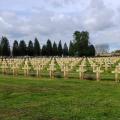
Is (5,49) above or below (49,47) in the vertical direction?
below

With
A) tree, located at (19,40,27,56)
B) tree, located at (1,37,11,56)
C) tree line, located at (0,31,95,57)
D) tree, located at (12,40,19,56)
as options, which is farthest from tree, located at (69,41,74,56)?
tree, located at (1,37,11,56)

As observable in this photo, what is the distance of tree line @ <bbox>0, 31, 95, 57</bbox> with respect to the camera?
118 metres

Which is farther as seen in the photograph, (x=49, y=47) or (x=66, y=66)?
(x=49, y=47)

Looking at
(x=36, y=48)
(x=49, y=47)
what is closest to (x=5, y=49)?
(x=36, y=48)

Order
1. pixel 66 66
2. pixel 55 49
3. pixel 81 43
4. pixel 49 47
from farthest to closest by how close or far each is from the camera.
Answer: pixel 55 49 → pixel 49 47 → pixel 81 43 → pixel 66 66

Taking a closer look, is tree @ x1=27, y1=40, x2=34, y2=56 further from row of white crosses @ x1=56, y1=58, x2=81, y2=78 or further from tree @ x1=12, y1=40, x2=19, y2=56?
row of white crosses @ x1=56, y1=58, x2=81, y2=78

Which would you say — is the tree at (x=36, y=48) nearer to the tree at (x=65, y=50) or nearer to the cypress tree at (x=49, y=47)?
the cypress tree at (x=49, y=47)

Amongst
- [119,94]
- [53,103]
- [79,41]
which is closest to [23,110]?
[53,103]

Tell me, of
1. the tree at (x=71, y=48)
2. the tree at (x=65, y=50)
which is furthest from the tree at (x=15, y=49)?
the tree at (x=65, y=50)

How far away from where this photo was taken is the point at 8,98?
16547mm

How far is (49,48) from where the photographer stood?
424 feet

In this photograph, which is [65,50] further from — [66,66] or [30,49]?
[66,66]

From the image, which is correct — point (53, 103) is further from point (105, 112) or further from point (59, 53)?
point (59, 53)

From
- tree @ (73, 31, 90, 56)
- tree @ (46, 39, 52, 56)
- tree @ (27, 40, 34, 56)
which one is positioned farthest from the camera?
tree @ (46, 39, 52, 56)
